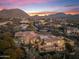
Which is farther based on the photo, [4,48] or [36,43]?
[36,43]

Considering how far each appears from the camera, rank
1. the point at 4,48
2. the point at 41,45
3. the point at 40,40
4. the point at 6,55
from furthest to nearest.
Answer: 1. the point at 40,40
2. the point at 41,45
3. the point at 4,48
4. the point at 6,55

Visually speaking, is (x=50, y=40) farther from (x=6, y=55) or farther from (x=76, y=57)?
(x=6, y=55)

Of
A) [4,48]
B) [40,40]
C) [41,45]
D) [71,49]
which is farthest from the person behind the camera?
[40,40]

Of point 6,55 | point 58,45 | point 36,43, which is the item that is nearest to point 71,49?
point 58,45

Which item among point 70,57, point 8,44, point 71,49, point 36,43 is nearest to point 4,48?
point 8,44

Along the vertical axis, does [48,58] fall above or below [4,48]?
below

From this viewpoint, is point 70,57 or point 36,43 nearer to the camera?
point 70,57

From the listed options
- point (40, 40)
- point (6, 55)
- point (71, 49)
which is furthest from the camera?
point (40, 40)

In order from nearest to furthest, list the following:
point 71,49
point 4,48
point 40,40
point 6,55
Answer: point 6,55 → point 4,48 → point 71,49 → point 40,40

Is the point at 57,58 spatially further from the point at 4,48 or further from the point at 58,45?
the point at 58,45
